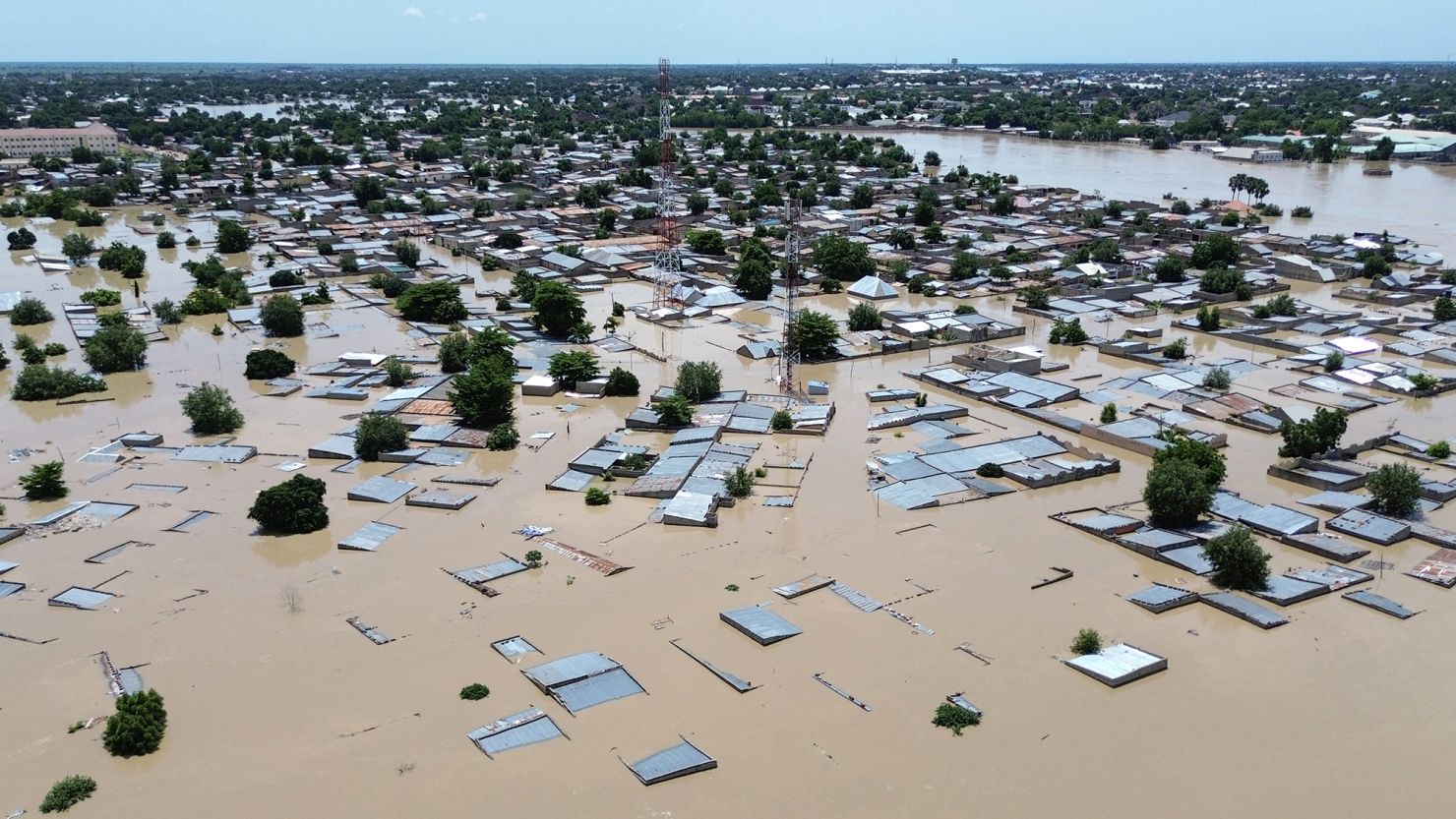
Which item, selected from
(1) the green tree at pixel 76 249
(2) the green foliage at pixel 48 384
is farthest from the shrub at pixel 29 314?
(1) the green tree at pixel 76 249

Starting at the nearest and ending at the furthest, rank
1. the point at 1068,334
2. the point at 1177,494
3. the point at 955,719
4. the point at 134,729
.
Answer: the point at 134,729
the point at 955,719
the point at 1177,494
the point at 1068,334

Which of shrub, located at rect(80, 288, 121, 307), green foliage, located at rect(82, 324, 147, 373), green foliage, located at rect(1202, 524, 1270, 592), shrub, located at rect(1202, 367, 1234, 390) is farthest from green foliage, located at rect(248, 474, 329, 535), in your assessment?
shrub, located at rect(80, 288, 121, 307)

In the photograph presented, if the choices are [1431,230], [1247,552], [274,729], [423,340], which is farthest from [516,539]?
[1431,230]

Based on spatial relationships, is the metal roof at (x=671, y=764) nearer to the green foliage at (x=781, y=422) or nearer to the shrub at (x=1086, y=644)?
the shrub at (x=1086, y=644)

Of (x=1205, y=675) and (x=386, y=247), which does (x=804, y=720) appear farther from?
(x=386, y=247)

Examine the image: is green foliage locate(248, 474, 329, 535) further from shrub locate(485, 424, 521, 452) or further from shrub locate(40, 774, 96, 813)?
shrub locate(40, 774, 96, 813)

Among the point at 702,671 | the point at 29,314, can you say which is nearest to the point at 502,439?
the point at 702,671

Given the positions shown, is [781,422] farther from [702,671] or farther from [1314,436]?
[1314,436]
